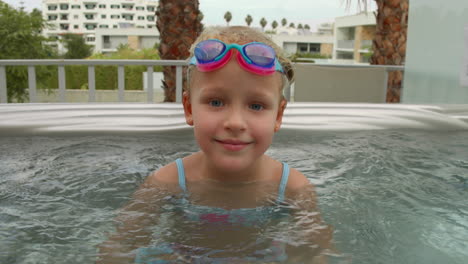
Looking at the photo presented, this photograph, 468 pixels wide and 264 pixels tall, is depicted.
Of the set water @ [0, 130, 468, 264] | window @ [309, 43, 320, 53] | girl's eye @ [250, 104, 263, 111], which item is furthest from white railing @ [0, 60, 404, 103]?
window @ [309, 43, 320, 53]

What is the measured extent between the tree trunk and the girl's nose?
5.35m

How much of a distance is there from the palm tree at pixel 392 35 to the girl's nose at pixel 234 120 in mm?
5354

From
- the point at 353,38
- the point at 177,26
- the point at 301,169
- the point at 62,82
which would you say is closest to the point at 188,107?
the point at 301,169

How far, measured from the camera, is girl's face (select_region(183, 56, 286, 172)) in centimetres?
155

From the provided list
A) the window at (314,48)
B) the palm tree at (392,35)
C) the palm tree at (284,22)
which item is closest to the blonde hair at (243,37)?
the palm tree at (392,35)

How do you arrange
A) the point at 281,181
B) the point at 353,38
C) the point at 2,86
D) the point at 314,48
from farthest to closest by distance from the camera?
1. the point at 314,48
2. the point at 353,38
3. the point at 2,86
4. the point at 281,181

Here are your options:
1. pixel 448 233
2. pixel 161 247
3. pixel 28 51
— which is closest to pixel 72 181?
pixel 161 247

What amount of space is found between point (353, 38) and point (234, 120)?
2241 inches

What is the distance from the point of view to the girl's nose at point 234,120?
5.02 feet

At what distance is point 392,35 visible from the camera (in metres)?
6.53

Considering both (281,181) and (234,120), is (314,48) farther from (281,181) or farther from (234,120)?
(234,120)

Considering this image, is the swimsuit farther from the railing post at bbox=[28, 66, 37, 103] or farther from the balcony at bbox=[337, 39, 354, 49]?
the balcony at bbox=[337, 39, 354, 49]

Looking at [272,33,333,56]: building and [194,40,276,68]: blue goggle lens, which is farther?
[272,33,333,56]: building

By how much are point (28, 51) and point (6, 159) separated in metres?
17.4
